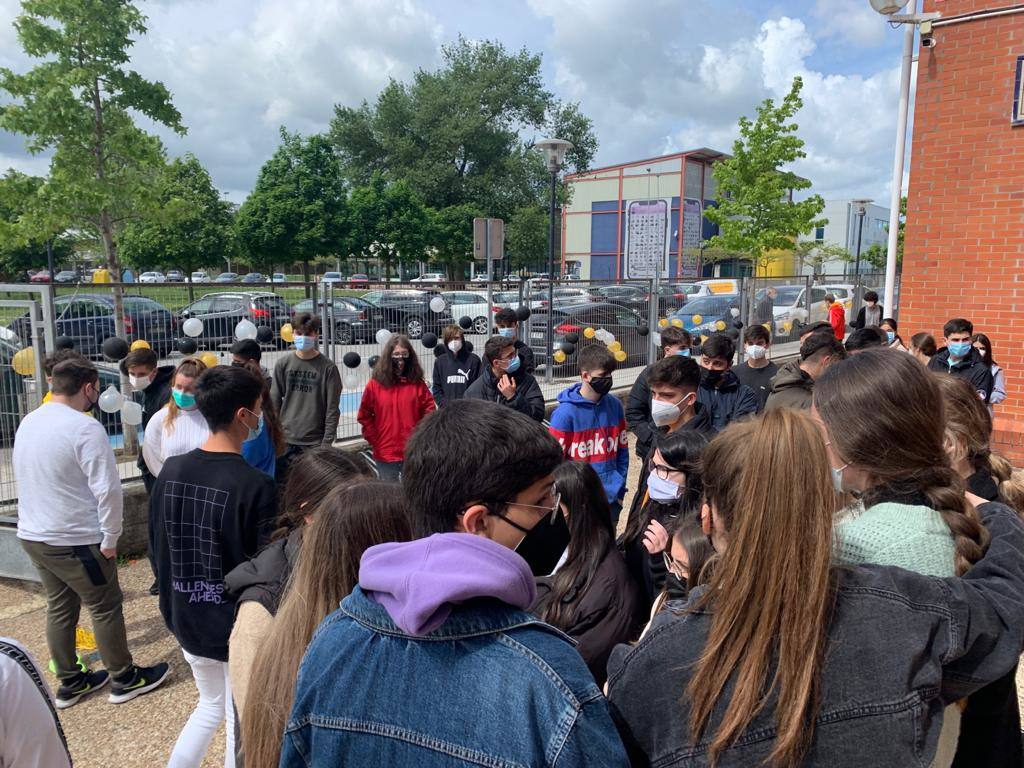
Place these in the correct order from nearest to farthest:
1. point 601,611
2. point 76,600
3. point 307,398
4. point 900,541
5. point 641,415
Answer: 1. point 900,541
2. point 601,611
3. point 76,600
4. point 641,415
5. point 307,398

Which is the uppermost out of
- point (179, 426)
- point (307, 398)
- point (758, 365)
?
point (758, 365)

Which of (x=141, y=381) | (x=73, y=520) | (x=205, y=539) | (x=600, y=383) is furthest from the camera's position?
(x=141, y=381)

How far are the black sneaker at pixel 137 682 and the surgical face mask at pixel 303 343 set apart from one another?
2.56 meters

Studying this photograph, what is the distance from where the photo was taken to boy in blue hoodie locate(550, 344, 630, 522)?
4621 millimetres

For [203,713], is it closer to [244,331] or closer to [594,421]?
[594,421]

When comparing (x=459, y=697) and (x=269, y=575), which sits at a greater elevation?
(x=459, y=697)

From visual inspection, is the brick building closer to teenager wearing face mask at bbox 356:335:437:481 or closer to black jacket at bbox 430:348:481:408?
black jacket at bbox 430:348:481:408

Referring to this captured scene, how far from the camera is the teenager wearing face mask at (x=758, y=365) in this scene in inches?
235

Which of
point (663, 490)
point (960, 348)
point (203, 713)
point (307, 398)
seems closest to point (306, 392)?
point (307, 398)

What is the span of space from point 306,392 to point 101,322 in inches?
71.4

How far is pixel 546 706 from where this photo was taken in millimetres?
1077

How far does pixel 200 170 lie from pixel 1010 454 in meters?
39.1

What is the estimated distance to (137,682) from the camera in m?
3.91

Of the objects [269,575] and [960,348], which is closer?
[269,575]
